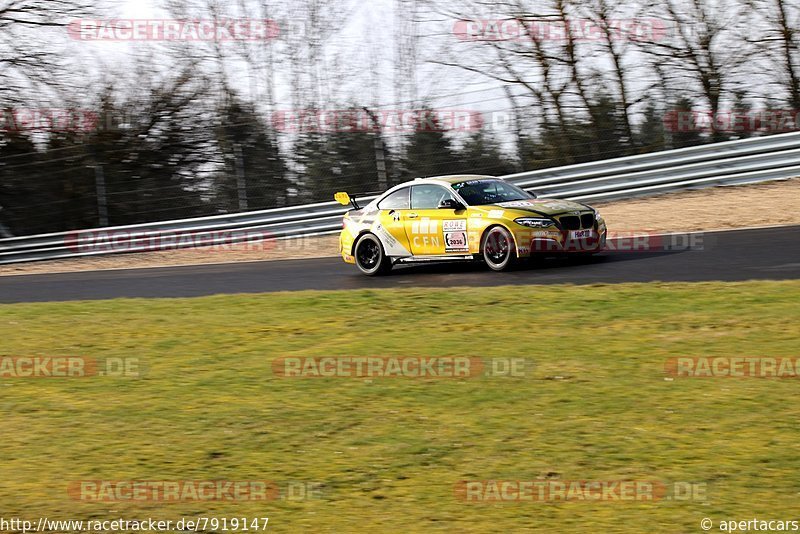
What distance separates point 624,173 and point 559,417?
536 inches

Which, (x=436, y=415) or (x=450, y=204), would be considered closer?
(x=436, y=415)

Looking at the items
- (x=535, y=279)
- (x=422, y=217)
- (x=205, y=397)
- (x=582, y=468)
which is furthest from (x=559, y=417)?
(x=422, y=217)

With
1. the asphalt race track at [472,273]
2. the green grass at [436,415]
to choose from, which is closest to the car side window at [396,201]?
the asphalt race track at [472,273]

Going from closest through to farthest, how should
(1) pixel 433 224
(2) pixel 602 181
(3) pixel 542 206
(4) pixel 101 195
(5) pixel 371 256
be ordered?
(3) pixel 542 206
(1) pixel 433 224
(5) pixel 371 256
(2) pixel 602 181
(4) pixel 101 195

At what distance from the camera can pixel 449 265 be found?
14891 mm

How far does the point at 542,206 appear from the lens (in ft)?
43.0

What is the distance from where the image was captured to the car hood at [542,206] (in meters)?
12.9

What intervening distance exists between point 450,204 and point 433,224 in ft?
1.26

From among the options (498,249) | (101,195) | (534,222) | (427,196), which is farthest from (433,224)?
(101,195)

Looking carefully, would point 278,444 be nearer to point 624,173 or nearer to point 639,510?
point 639,510

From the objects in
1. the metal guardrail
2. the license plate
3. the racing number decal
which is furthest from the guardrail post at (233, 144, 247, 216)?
the license plate

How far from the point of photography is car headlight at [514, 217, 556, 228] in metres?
12.9

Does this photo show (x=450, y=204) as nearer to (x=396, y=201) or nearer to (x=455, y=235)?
(x=455, y=235)

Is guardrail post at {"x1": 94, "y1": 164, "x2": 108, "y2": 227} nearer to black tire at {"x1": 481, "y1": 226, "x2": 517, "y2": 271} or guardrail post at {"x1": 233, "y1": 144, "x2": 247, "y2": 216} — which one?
guardrail post at {"x1": 233, "y1": 144, "x2": 247, "y2": 216}
